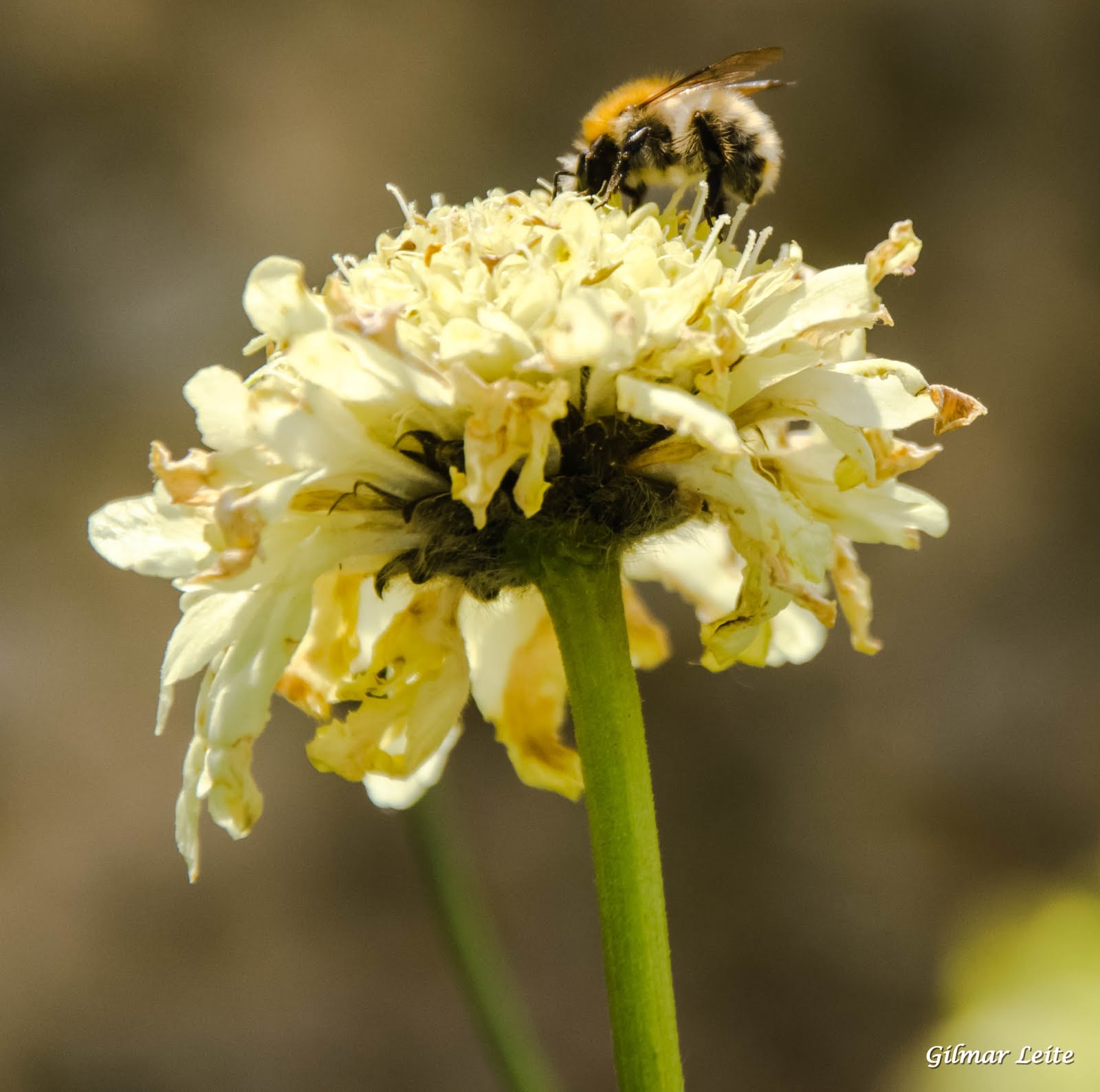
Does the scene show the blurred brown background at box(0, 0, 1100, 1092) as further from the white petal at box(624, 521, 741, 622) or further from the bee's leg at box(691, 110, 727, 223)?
the bee's leg at box(691, 110, 727, 223)

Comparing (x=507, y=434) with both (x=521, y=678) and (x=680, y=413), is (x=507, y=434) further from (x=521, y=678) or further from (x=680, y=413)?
(x=521, y=678)

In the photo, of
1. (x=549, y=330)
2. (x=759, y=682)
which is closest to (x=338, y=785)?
(x=759, y=682)

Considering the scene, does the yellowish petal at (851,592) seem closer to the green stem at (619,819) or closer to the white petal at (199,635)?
the green stem at (619,819)

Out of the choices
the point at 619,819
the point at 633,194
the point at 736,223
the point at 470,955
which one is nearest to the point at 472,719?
the point at 470,955

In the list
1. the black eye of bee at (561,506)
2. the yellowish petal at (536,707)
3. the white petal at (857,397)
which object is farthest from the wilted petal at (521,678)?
the white petal at (857,397)

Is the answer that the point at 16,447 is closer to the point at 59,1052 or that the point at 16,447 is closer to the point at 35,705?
the point at 35,705

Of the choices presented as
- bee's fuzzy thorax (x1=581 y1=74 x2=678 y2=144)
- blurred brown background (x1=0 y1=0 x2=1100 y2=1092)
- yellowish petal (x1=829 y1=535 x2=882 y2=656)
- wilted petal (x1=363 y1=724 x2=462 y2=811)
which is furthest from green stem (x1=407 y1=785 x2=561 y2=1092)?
blurred brown background (x1=0 y1=0 x2=1100 y2=1092)
